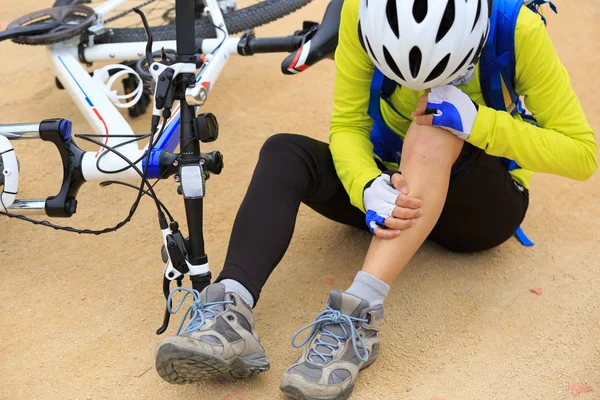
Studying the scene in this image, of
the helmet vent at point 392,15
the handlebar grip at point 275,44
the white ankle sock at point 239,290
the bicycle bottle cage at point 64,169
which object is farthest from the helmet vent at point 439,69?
the handlebar grip at point 275,44

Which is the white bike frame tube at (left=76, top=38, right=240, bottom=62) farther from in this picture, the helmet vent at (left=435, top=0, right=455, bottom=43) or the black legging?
the helmet vent at (left=435, top=0, right=455, bottom=43)

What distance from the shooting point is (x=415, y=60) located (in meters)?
1.53

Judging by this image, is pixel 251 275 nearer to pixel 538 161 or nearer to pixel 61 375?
pixel 61 375

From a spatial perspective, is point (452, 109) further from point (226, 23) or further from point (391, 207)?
point (226, 23)

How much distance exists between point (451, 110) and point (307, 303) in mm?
719

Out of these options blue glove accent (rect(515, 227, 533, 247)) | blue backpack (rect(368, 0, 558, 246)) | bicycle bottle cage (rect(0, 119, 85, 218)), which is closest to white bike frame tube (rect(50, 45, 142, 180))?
bicycle bottle cage (rect(0, 119, 85, 218))

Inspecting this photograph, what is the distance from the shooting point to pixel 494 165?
1.80 metres

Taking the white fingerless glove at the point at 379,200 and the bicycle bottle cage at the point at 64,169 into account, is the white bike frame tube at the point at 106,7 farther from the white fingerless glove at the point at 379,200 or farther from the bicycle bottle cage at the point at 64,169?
the white fingerless glove at the point at 379,200

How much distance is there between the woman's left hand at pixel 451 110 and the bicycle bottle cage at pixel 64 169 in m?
0.97

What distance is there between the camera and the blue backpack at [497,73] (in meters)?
1.59

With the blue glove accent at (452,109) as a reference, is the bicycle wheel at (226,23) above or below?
below

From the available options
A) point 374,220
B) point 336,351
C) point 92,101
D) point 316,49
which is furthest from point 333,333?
point 92,101

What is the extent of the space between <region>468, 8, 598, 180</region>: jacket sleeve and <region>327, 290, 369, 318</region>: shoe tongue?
0.45 metres

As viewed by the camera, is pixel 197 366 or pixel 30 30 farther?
pixel 30 30
